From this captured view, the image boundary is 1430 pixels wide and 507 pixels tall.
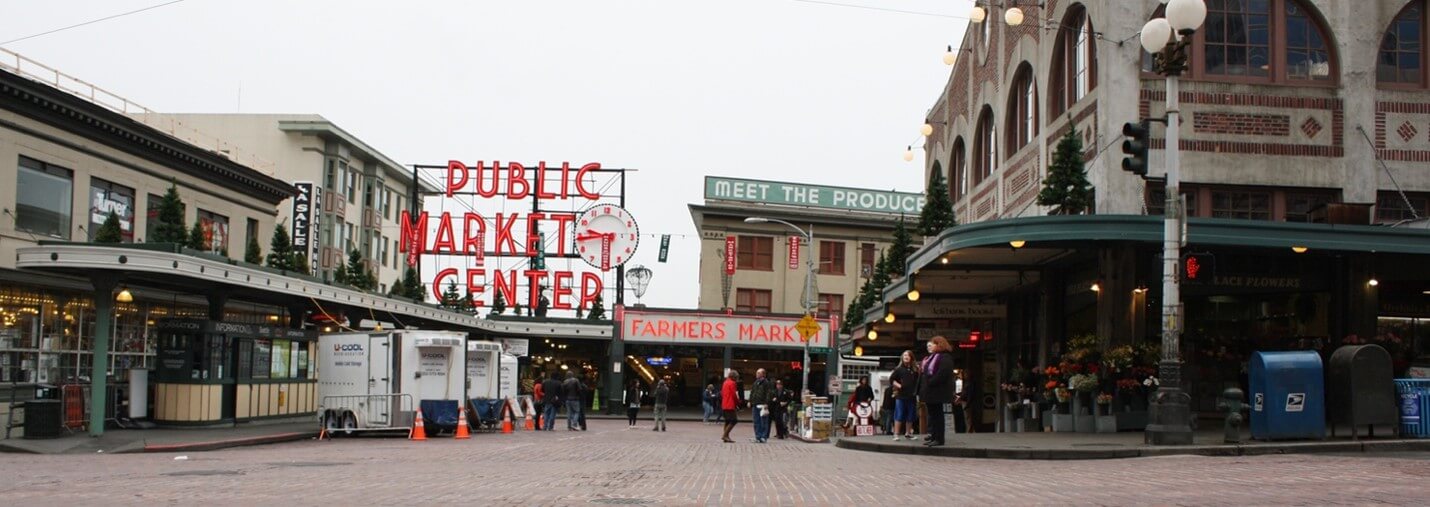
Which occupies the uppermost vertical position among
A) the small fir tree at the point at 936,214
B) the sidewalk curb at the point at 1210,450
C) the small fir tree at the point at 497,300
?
the small fir tree at the point at 936,214

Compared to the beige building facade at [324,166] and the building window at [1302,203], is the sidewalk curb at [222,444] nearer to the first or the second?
the building window at [1302,203]

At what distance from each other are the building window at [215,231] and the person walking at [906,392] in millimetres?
22422

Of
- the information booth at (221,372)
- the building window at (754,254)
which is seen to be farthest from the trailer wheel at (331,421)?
the building window at (754,254)

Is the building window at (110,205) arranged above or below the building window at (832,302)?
above

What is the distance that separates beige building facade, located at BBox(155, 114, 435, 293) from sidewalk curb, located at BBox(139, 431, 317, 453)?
94.8 ft

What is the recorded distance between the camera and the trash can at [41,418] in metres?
23.3

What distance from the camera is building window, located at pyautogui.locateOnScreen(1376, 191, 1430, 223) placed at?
944 inches

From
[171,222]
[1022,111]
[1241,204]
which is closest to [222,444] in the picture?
[171,222]

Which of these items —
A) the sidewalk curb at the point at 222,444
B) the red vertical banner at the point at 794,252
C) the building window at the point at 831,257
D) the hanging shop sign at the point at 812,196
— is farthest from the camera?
the hanging shop sign at the point at 812,196

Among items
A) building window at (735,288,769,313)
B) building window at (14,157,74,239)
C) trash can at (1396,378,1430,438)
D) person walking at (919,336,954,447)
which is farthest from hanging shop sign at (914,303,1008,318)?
building window at (735,288,769,313)

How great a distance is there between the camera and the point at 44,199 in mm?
29469

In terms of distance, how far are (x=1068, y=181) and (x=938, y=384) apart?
223 inches

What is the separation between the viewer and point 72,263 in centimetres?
2302

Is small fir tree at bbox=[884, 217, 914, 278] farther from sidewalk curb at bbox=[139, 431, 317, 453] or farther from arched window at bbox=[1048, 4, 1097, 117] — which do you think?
sidewalk curb at bbox=[139, 431, 317, 453]
